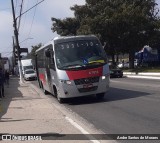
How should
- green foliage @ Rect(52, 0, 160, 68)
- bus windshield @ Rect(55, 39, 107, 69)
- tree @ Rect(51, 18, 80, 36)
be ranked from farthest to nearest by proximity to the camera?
tree @ Rect(51, 18, 80, 36) < green foliage @ Rect(52, 0, 160, 68) < bus windshield @ Rect(55, 39, 107, 69)

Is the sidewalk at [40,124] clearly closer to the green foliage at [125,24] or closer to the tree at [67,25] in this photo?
the green foliage at [125,24]

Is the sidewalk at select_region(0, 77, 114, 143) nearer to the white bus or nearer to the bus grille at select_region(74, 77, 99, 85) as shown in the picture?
the white bus

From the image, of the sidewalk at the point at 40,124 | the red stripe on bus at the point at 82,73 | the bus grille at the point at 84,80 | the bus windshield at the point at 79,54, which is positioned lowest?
the sidewalk at the point at 40,124

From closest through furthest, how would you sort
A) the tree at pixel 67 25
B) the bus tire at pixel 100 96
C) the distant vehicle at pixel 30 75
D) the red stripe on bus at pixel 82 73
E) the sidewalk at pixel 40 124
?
1. the sidewalk at pixel 40 124
2. the red stripe on bus at pixel 82 73
3. the bus tire at pixel 100 96
4. the distant vehicle at pixel 30 75
5. the tree at pixel 67 25

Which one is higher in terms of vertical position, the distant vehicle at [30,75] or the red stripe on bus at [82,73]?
the red stripe on bus at [82,73]

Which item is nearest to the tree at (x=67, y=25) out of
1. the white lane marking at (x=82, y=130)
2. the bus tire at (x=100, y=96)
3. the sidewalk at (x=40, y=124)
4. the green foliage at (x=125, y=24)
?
the green foliage at (x=125, y=24)

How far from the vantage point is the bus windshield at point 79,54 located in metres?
18.6

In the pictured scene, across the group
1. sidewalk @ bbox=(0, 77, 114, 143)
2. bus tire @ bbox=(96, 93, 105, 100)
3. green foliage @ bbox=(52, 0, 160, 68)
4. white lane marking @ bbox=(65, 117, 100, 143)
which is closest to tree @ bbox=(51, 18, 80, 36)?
green foliage @ bbox=(52, 0, 160, 68)

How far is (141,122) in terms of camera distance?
39.1 ft

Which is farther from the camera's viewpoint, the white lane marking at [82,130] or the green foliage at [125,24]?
the green foliage at [125,24]

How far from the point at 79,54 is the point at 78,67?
83 cm

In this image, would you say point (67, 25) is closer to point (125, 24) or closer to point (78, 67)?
point (125, 24)

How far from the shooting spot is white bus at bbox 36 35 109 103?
1831 centimetres

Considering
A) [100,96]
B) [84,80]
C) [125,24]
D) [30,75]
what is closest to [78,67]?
[84,80]
